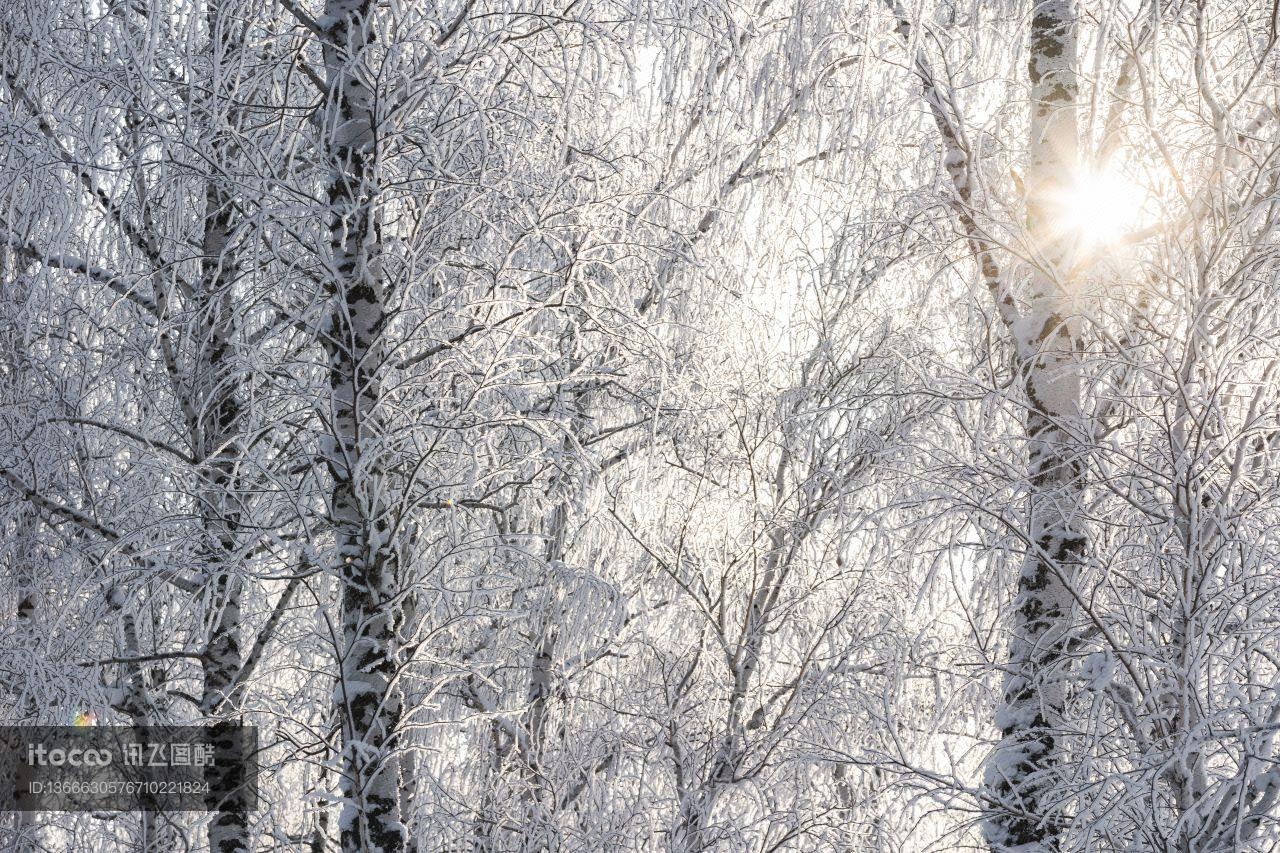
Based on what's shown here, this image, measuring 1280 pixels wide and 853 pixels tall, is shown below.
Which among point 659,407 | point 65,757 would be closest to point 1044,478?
point 659,407

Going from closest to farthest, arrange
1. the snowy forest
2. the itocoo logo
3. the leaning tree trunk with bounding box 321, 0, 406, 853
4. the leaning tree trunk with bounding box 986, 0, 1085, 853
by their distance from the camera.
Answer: the snowy forest < the leaning tree trunk with bounding box 321, 0, 406, 853 < the leaning tree trunk with bounding box 986, 0, 1085, 853 < the itocoo logo

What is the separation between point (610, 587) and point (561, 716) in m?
2.79

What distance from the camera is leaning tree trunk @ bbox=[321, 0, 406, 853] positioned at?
157 inches

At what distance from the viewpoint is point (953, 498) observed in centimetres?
395

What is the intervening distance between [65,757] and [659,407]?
418 cm

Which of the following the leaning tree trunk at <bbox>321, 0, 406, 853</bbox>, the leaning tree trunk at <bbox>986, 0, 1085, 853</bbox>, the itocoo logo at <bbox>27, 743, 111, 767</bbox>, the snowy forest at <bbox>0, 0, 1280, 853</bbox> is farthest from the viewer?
the itocoo logo at <bbox>27, 743, 111, 767</bbox>

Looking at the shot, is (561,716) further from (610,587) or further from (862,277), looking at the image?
(862,277)

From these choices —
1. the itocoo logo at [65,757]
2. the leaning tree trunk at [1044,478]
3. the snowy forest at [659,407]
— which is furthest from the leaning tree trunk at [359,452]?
the itocoo logo at [65,757]

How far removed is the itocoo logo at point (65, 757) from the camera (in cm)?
614

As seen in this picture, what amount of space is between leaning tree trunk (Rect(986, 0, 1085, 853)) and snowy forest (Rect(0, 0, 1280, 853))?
0.03 metres

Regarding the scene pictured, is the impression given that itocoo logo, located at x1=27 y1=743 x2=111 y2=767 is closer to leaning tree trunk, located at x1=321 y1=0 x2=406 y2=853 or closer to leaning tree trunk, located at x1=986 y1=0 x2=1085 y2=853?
leaning tree trunk, located at x1=321 y1=0 x2=406 y2=853

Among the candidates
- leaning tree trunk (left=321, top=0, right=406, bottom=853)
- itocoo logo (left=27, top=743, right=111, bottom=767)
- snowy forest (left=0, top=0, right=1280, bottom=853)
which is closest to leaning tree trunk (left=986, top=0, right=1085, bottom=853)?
snowy forest (left=0, top=0, right=1280, bottom=853)

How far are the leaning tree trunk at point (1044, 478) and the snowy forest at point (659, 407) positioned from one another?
28 mm

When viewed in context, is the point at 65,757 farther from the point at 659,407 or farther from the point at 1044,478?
the point at 1044,478
